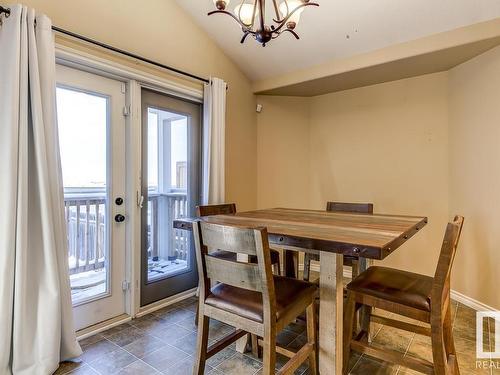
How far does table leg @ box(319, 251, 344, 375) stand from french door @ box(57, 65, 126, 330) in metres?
1.75

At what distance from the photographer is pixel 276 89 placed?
3619 millimetres

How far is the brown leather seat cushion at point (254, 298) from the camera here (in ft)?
4.73

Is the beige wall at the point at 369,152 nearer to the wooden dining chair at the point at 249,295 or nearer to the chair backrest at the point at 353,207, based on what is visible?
the chair backrest at the point at 353,207

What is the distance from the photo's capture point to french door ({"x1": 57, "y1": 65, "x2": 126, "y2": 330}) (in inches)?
87.6

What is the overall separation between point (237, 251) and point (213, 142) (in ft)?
5.98

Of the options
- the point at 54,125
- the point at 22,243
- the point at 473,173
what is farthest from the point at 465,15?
the point at 22,243

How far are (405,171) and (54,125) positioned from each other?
3.27 m

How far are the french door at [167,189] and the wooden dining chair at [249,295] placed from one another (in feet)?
4.17

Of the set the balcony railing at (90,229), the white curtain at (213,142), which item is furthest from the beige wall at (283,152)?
the balcony railing at (90,229)

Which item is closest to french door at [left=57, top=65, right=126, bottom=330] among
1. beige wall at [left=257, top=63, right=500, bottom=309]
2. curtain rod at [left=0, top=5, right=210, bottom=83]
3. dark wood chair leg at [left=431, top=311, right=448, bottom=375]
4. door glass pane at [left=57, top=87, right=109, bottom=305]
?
door glass pane at [left=57, top=87, right=109, bottom=305]

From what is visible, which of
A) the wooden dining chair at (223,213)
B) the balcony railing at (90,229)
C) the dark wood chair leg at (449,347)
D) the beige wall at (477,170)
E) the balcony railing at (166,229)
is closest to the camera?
the dark wood chair leg at (449,347)

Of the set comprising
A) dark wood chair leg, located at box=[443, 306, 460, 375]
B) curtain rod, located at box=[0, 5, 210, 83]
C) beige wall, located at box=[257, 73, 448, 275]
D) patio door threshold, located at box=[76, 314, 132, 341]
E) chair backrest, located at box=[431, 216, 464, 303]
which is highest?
curtain rod, located at box=[0, 5, 210, 83]

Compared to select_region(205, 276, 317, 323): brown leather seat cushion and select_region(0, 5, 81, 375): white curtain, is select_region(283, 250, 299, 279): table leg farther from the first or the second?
select_region(0, 5, 81, 375): white curtain

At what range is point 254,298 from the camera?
59.7 inches
